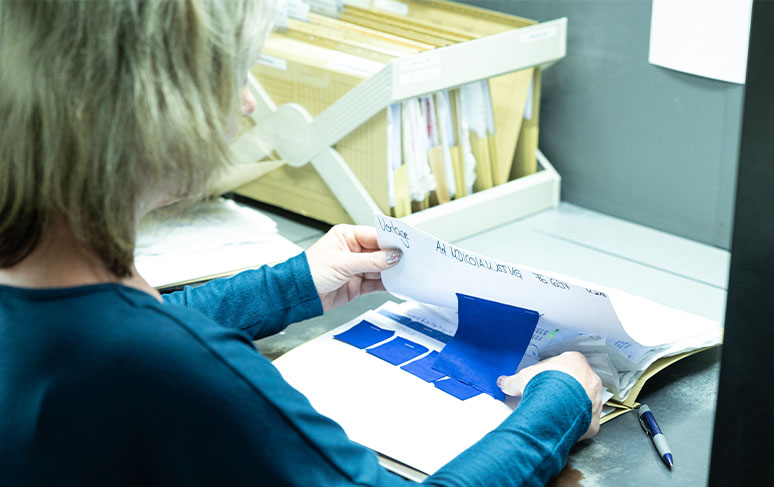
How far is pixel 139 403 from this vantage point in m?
0.56

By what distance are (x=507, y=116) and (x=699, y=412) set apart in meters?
0.67

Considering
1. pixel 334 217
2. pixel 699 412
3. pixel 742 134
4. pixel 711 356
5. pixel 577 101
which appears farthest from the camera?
pixel 577 101

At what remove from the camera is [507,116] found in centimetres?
144

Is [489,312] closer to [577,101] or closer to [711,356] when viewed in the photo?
[711,356]

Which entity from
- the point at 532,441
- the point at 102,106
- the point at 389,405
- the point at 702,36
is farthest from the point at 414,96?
the point at 102,106

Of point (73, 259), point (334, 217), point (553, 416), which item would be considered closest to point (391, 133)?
point (334, 217)

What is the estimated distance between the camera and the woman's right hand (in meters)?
0.81

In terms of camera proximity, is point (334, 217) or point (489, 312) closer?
point (489, 312)

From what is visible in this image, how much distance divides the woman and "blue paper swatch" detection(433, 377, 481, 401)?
0.90 ft

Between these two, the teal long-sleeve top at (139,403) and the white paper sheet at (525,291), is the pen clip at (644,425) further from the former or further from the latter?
the teal long-sleeve top at (139,403)

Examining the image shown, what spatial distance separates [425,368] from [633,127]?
701 mm

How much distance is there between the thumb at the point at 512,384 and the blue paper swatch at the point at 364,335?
0.54ft

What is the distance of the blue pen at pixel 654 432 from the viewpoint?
81cm

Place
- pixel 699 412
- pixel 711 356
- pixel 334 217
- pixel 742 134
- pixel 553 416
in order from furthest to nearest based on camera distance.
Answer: pixel 334 217 < pixel 711 356 < pixel 699 412 < pixel 553 416 < pixel 742 134
